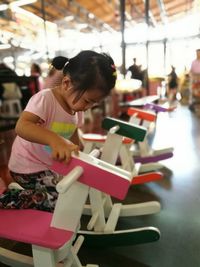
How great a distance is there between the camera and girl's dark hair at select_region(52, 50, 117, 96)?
864mm

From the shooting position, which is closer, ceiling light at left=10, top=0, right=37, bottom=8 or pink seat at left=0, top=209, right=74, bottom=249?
pink seat at left=0, top=209, right=74, bottom=249

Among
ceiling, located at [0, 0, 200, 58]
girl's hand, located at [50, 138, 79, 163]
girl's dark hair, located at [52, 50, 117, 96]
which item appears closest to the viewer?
girl's hand, located at [50, 138, 79, 163]

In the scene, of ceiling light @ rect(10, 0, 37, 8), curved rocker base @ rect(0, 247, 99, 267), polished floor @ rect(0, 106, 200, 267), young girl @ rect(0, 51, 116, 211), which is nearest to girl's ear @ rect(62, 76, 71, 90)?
young girl @ rect(0, 51, 116, 211)

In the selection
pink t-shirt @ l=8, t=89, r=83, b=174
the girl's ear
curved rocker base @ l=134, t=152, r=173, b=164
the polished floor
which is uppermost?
the girl's ear

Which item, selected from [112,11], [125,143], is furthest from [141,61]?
[125,143]

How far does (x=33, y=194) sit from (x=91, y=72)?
1.58 ft

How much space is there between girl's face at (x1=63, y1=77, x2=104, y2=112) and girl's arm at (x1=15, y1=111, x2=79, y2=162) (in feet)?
0.45

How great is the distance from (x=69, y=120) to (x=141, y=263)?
730mm

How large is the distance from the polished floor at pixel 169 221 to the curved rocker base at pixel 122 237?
4 centimetres

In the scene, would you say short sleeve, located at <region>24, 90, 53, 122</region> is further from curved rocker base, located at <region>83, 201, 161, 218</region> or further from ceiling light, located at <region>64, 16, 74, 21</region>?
ceiling light, located at <region>64, 16, 74, 21</region>

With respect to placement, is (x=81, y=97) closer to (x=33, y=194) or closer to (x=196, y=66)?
(x=33, y=194)

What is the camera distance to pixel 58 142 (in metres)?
0.75

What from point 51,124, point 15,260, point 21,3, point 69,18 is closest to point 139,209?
point 15,260

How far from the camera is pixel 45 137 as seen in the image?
30.4 inches
